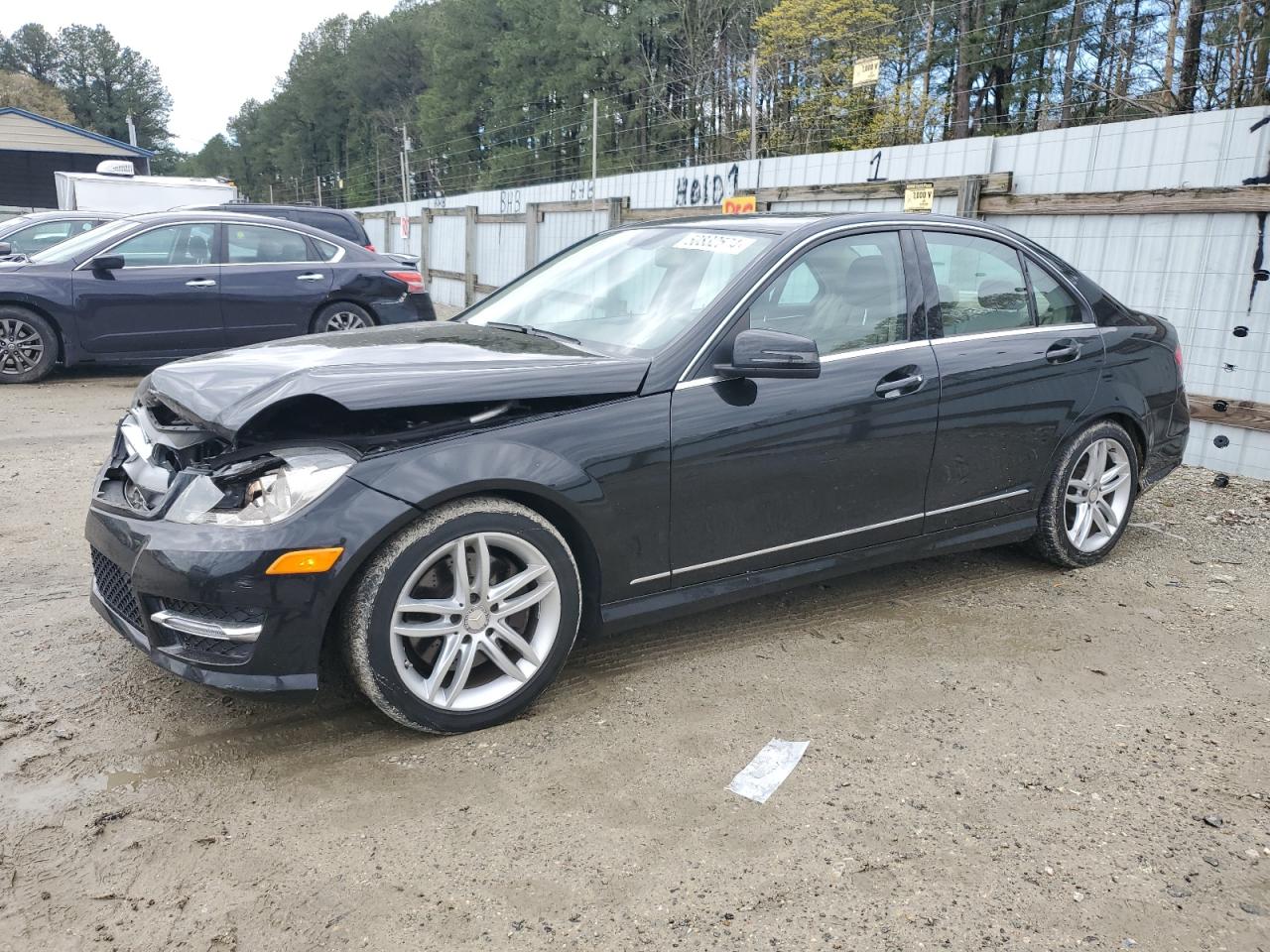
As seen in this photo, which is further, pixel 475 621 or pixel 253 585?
pixel 475 621

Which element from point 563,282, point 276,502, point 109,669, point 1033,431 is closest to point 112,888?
point 276,502

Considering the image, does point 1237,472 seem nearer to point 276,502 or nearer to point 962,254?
point 962,254

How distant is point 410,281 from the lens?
1021 cm

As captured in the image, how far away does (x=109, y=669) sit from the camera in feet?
11.7

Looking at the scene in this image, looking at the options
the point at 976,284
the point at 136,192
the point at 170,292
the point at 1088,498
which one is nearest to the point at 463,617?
the point at 976,284

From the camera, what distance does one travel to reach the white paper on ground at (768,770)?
2920 millimetres

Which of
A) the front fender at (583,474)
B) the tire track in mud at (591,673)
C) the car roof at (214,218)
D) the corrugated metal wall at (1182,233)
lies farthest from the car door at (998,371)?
the car roof at (214,218)

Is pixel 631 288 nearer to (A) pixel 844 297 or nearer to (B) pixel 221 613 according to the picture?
(A) pixel 844 297

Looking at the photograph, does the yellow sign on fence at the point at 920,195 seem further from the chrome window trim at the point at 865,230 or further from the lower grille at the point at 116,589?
the lower grille at the point at 116,589

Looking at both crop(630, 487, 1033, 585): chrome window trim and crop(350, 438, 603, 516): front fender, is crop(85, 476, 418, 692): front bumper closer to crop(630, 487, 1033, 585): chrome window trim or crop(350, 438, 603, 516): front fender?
crop(350, 438, 603, 516): front fender

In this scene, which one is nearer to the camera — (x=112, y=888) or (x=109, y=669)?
(x=112, y=888)

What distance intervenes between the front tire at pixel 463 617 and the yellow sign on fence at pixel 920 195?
6.65 m

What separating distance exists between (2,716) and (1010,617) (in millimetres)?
3788

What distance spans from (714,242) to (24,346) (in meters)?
7.75
